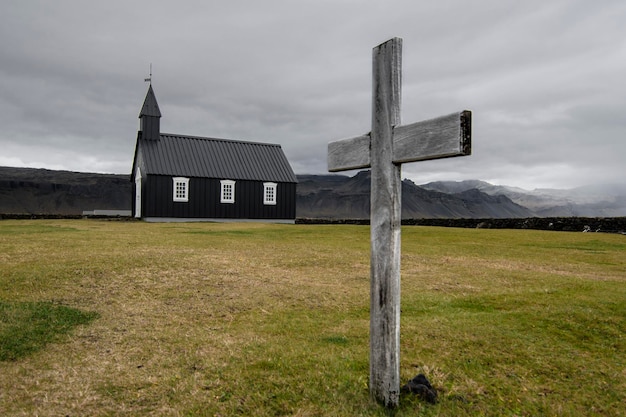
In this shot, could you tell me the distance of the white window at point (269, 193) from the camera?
144 ft

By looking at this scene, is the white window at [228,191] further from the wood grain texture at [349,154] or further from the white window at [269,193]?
the wood grain texture at [349,154]

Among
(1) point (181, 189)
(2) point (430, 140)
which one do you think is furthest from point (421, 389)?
(1) point (181, 189)

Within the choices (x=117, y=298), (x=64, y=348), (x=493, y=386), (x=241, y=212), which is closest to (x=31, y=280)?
(x=117, y=298)

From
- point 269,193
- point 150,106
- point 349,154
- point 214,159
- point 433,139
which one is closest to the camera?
point 433,139

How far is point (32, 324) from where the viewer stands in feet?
24.4

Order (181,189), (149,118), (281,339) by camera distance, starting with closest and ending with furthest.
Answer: (281,339), (181,189), (149,118)

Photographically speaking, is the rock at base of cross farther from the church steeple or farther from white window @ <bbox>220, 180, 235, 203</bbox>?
the church steeple

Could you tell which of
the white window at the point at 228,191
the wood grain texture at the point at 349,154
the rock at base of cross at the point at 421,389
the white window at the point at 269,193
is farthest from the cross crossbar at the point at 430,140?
the white window at the point at 269,193

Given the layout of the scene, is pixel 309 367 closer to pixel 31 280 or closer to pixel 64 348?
pixel 64 348

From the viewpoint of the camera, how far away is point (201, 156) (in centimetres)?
4331

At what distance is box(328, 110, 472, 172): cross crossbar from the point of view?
3945 mm

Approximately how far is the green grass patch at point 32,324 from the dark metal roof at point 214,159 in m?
32.7

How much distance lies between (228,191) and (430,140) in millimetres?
39487

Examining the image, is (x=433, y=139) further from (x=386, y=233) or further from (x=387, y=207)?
(x=386, y=233)
